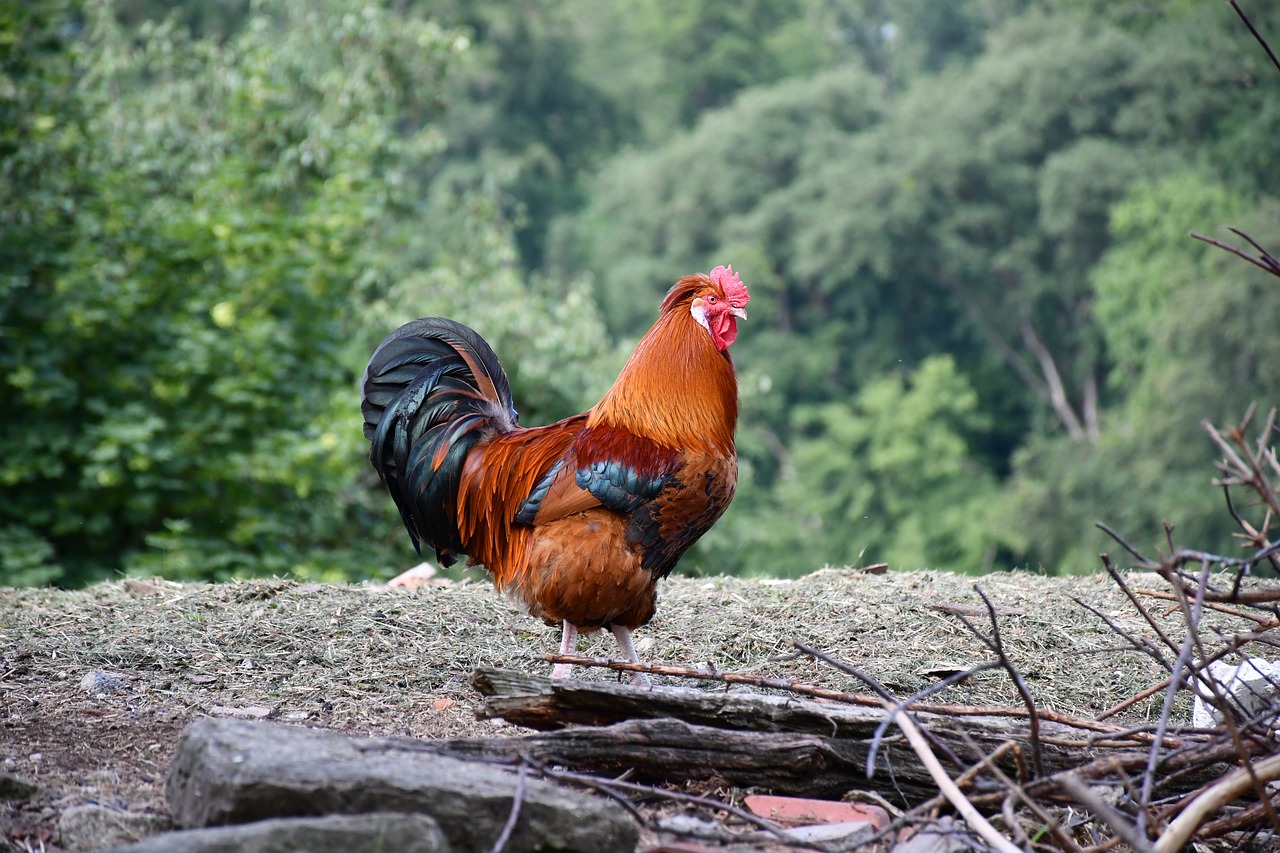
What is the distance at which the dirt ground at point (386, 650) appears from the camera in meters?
4.18

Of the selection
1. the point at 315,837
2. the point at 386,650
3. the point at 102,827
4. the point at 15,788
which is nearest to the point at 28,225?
the point at 386,650

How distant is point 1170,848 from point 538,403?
387 inches

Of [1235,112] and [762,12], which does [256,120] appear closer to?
[1235,112]

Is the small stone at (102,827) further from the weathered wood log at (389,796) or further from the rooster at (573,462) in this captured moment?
the rooster at (573,462)

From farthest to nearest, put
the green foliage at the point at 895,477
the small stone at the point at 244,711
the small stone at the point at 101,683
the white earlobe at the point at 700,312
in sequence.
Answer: the green foliage at the point at 895,477 → the white earlobe at the point at 700,312 → the small stone at the point at 101,683 → the small stone at the point at 244,711

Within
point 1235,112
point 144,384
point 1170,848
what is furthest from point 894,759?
point 1235,112

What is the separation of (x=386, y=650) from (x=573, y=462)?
1.25 metres

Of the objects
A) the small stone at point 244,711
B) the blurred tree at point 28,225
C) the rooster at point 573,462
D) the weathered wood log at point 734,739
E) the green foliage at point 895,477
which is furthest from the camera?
the green foliage at point 895,477

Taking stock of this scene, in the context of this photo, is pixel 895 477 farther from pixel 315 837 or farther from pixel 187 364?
pixel 315 837

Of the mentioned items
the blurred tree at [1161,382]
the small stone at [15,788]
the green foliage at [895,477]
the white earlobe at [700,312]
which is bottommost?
the green foliage at [895,477]

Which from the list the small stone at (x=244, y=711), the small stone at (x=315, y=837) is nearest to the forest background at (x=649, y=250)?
the small stone at (x=244, y=711)

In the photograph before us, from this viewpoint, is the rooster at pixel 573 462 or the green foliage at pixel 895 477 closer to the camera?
the rooster at pixel 573 462

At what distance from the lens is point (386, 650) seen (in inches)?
208

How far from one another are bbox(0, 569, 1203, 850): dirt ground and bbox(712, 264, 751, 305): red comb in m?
1.54
